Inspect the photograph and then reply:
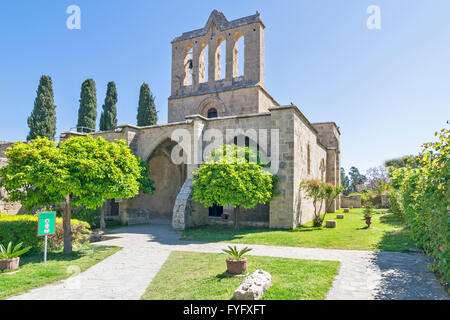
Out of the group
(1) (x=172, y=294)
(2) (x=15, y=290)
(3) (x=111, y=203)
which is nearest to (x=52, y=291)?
(2) (x=15, y=290)

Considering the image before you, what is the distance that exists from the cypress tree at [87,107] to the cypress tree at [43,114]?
260 centimetres

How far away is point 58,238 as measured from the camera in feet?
34.4

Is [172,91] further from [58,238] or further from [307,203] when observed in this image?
[58,238]

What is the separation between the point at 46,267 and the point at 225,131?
10912 mm

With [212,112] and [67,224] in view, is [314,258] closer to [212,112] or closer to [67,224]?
[67,224]

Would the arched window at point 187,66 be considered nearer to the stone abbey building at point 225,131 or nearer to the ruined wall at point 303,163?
the stone abbey building at point 225,131

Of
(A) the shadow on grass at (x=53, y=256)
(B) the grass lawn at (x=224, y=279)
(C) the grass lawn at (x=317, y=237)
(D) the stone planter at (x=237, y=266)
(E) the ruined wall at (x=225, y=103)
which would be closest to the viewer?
(B) the grass lawn at (x=224, y=279)

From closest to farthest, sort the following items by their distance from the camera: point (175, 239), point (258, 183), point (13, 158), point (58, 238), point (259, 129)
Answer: point (13, 158) → point (58, 238) → point (175, 239) → point (258, 183) → point (259, 129)

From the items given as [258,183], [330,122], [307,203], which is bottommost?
[307,203]

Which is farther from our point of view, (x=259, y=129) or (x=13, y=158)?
(x=259, y=129)

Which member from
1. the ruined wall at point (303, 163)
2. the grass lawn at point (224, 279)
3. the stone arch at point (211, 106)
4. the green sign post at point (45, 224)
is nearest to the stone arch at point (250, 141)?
the ruined wall at point (303, 163)

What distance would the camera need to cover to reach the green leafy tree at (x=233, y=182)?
41.8 ft

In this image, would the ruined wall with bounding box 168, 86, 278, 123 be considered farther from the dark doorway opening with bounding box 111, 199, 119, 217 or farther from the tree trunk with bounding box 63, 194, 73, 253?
the tree trunk with bounding box 63, 194, 73, 253
